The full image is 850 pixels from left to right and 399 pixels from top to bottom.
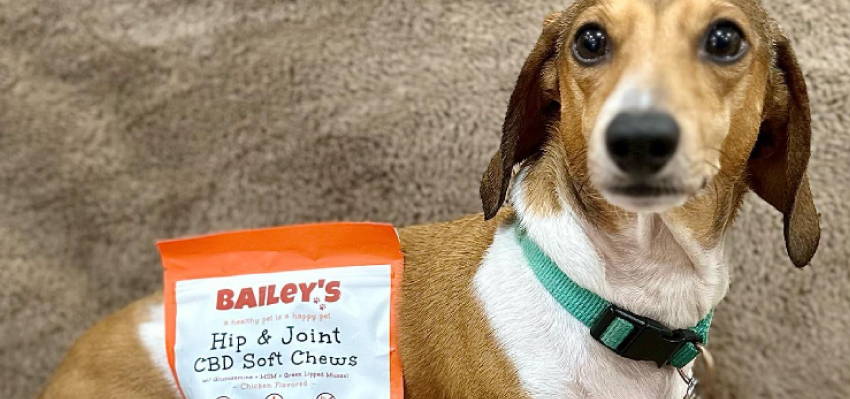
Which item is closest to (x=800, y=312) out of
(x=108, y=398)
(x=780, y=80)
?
(x=780, y=80)

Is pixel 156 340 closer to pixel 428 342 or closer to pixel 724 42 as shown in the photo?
pixel 428 342

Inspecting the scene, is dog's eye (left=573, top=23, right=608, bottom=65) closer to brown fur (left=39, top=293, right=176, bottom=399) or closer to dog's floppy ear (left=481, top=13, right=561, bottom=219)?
dog's floppy ear (left=481, top=13, right=561, bottom=219)

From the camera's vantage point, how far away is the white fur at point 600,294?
1626mm

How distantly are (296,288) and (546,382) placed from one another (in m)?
0.62

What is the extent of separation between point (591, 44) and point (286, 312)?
904 mm

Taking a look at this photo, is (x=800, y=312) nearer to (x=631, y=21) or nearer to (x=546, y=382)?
(x=546, y=382)

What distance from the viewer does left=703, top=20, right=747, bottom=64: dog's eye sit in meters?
1.49

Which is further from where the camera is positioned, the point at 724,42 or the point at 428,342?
the point at 428,342

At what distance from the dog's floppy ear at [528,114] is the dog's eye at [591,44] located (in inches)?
5.2

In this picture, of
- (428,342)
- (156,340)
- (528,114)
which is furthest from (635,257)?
(156,340)

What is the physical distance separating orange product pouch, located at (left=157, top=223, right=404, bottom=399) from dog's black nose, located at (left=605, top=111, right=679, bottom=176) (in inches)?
29.6

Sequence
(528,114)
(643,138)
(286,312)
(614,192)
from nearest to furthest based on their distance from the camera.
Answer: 1. (643,138)
2. (614,192)
3. (528,114)
4. (286,312)

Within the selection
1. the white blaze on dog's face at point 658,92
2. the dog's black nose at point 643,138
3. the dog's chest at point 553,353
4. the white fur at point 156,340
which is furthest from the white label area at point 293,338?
the dog's black nose at point 643,138

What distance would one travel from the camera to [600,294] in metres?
1.62
